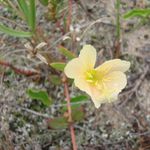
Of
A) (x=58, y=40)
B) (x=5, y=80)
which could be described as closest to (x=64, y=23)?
(x=58, y=40)

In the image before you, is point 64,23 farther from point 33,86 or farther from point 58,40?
point 33,86

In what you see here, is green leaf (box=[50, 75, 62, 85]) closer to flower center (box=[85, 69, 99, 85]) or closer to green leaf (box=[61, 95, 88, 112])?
green leaf (box=[61, 95, 88, 112])

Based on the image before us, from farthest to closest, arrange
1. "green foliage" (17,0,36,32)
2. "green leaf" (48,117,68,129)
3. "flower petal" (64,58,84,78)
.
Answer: "green leaf" (48,117,68,129) < "green foliage" (17,0,36,32) < "flower petal" (64,58,84,78)

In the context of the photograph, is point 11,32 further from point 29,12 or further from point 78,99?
point 78,99

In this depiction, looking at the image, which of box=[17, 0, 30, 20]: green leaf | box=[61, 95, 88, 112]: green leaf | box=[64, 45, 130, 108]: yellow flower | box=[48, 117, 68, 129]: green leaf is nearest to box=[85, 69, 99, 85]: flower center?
box=[64, 45, 130, 108]: yellow flower

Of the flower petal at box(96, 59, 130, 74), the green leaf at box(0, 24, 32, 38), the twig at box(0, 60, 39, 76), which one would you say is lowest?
the flower petal at box(96, 59, 130, 74)

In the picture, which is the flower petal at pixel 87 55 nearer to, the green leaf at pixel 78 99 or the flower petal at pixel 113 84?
the flower petal at pixel 113 84

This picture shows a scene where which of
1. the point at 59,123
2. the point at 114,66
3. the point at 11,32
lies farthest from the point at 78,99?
the point at 11,32
